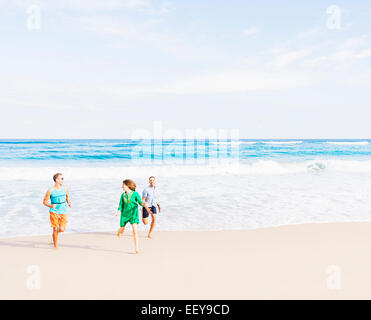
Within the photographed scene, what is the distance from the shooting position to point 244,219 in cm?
975

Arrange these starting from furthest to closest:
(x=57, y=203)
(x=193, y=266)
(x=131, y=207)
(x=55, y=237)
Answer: (x=55, y=237)
(x=57, y=203)
(x=131, y=207)
(x=193, y=266)

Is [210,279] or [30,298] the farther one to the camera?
[210,279]

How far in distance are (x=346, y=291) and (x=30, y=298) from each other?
4417 millimetres

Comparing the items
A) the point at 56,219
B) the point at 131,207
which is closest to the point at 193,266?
the point at 131,207

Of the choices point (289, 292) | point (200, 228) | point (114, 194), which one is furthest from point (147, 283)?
point (114, 194)

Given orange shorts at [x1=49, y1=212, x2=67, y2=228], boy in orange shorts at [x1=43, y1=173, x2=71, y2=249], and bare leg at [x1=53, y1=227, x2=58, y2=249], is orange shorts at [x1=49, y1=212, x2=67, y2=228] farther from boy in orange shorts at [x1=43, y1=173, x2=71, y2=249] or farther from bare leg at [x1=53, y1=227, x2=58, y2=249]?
bare leg at [x1=53, y1=227, x2=58, y2=249]

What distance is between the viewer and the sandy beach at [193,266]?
183 inches

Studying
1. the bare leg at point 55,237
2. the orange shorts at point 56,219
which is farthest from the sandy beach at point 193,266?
the orange shorts at point 56,219

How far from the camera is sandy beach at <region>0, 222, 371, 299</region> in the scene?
15.3 ft

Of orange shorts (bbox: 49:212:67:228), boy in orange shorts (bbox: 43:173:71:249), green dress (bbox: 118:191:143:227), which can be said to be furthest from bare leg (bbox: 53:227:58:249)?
green dress (bbox: 118:191:143:227)

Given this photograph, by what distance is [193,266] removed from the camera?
5.62m

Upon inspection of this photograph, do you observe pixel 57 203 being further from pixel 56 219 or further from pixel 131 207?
→ pixel 131 207

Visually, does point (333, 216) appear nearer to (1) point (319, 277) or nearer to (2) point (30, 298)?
(1) point (319, 277)
